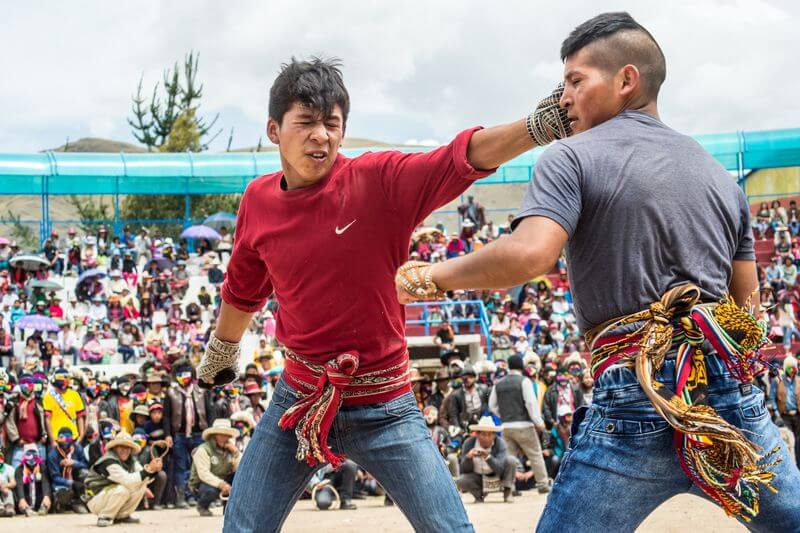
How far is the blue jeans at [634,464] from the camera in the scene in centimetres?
263

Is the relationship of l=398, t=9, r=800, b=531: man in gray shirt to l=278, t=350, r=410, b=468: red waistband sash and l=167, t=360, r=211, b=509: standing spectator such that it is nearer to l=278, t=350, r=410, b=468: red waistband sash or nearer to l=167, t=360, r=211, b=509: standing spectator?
l=278, t=350, r=410, b=468: red waistband sash

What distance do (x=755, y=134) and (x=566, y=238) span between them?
2827cm

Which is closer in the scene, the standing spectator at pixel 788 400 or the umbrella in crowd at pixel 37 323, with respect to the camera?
the standing spectator at pixel 788 400

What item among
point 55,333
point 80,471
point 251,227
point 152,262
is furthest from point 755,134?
point 251,227

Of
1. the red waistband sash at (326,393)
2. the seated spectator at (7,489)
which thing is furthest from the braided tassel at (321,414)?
the seated spectator at (7,489)

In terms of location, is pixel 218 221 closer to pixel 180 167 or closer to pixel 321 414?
pixel 180 167

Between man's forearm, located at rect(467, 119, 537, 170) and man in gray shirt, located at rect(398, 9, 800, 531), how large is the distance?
0.40 meters

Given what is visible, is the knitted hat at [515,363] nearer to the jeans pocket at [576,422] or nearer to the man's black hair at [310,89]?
the man's black hair at [310,89]

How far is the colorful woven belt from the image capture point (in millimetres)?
2570

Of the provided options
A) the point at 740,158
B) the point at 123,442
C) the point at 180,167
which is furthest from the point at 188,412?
the point at 740,158

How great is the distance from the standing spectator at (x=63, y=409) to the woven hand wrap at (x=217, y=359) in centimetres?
815

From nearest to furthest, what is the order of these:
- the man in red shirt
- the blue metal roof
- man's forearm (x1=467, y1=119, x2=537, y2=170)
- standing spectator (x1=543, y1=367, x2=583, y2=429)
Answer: man's forearm (x1=467, y1=119, x2=537, y2=170), the man in red shirt, standing spectator (x1=543, y1=367, x2=583, y2=429), the blue metal roof

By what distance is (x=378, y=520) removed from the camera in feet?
31.9

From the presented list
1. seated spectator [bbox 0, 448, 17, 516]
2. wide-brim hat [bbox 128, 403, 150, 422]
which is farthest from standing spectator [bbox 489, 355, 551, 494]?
seated spectator [bbox 0, 448, 17, 516]
